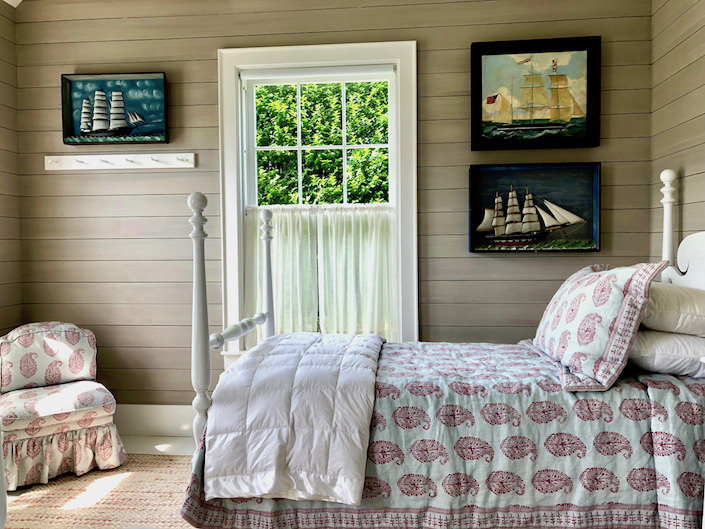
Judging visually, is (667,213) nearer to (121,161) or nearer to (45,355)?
(121,161)

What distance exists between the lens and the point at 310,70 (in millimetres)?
3043

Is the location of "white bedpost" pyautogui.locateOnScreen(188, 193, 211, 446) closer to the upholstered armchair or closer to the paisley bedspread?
the paisley bedspread

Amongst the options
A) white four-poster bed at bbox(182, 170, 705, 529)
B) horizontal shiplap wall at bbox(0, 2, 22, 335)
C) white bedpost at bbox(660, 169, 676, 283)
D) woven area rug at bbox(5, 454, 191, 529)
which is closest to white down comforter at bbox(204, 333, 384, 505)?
white four-poster bed at bbox(182, 170, 705, 529)

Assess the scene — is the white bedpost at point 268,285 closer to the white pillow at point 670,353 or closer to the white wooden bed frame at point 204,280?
the white wooden bed frame at point 204,280

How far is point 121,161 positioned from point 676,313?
9.13 ft

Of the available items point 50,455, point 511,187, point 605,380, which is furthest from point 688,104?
point 50,455

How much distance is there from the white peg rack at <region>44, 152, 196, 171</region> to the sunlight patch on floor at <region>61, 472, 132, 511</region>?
162 cm

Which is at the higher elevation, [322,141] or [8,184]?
[322,141]

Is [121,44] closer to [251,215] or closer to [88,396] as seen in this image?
[251,215]

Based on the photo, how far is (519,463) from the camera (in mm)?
1746

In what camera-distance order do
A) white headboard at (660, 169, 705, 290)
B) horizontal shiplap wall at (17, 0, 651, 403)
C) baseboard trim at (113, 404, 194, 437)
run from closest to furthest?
white headboard at (660, 169, 705, 290) → horizontal shiplap wall at (17, 0, 651, 403) → baseboard trim at (113, 404, 194, 437)

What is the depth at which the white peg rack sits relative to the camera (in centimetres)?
311

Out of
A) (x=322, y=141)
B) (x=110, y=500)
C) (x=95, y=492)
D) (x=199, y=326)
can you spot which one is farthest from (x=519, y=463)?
(x=322, y=141)

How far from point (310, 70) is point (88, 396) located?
2008 millimetres
